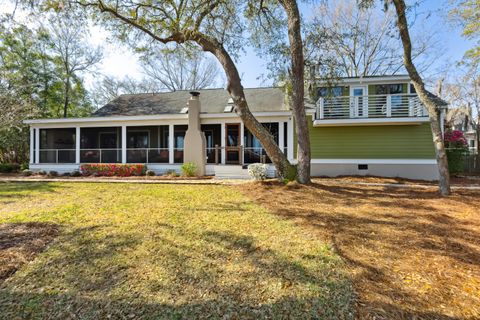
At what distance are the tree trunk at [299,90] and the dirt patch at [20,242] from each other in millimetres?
6689

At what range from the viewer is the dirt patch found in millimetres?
3067

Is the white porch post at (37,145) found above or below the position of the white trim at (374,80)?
below

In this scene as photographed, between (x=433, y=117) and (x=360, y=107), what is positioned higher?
(x=360, y=107)

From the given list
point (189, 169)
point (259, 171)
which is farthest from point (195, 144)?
point (259, 171)

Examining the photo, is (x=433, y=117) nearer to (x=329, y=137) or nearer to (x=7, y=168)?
(x=329, y=137)

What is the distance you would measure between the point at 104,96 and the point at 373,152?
30.1 meters

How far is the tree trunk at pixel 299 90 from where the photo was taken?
7.90 m

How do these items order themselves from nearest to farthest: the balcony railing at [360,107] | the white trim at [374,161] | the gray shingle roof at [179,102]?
the white trim at [374,161]
the balcony railing at [360,107]
the gray shingle roof at [179,102]

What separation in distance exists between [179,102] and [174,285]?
15466 mm

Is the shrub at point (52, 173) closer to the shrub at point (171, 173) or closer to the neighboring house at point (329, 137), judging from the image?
the neighboring house at point (329, 137)

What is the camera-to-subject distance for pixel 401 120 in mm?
11500

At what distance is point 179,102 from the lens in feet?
54.8

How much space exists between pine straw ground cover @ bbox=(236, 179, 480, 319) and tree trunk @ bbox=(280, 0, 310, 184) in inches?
52.4

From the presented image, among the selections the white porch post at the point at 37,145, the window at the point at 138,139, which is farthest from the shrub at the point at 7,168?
the window at the point at 138,139
